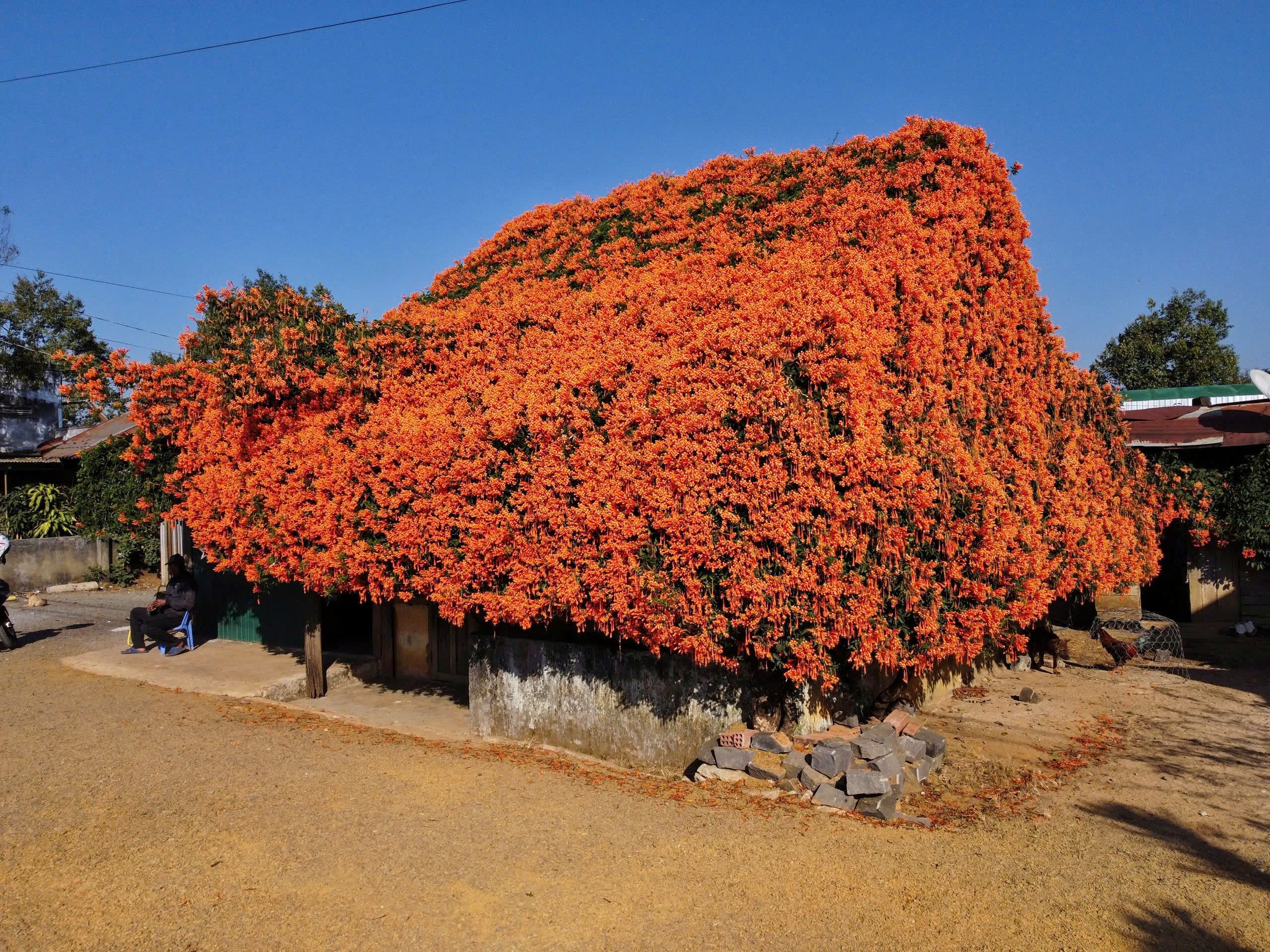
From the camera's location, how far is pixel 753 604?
21.4 feet

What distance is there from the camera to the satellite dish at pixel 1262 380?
1345cm

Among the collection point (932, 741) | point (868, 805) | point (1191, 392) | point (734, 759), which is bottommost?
point (868, 805)

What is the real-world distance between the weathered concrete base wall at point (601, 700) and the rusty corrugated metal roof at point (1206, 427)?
32.5 feet

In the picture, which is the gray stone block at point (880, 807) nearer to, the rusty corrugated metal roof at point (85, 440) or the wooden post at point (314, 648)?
the wooden post at point (314, 648)

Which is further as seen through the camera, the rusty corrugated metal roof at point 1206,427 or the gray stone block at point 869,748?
the rusty corrugated metal roof at point 1206,427

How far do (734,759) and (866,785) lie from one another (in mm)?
1213

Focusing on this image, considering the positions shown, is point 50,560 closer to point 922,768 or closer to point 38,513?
point 38,513

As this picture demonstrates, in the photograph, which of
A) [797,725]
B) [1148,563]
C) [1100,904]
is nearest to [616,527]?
[797,725]

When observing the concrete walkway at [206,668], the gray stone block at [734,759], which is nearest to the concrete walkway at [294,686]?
the concrete walkway at [206,668]

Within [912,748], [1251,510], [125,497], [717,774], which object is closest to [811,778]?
[717,774]

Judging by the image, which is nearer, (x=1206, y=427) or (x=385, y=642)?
(x=385, y=642)

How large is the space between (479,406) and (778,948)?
238 inches

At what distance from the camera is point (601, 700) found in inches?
342

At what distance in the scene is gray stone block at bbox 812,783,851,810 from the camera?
274 inches
